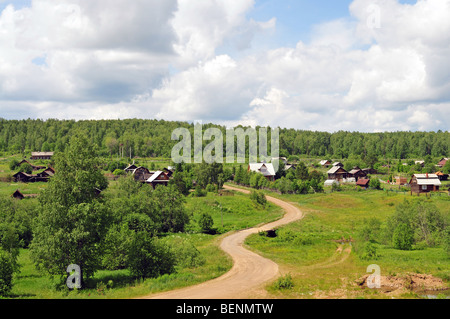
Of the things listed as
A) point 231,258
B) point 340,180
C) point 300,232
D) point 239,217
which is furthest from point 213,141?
point 231,258

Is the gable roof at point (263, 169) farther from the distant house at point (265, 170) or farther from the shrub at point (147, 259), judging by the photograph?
the shrub at point (147, 259)

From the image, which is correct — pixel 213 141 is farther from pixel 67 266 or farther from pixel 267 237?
pixel 67 266

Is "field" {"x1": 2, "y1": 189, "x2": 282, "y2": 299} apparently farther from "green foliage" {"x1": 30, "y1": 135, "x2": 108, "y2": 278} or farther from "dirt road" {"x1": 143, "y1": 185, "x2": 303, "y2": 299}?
"green foliage" {"x1": 30, "y1": 135, "x2": 108, "y2": 278}

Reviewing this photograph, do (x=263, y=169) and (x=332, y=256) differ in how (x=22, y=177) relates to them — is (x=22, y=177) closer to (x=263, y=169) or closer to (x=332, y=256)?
(x=263, y=169)

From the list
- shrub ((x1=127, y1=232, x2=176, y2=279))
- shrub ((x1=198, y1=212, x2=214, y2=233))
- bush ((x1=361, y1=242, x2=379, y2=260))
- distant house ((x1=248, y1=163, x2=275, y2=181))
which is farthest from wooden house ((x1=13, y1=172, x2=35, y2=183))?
Result: bush ((x1=361, y1=242, x2=379, y2=260))

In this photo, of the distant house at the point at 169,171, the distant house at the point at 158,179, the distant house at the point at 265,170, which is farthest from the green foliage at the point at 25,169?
the distant house at the point at 265,170

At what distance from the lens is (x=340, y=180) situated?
105 metres

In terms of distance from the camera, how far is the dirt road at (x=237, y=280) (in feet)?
80.1

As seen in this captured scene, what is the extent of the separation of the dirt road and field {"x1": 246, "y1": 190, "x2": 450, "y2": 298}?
1226 mm

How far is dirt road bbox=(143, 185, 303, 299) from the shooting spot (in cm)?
2441

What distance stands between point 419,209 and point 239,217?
27.8 metres

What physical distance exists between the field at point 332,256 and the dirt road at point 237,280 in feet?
4.02

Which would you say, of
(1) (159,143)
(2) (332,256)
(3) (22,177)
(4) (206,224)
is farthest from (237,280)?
(1) (159,143)
